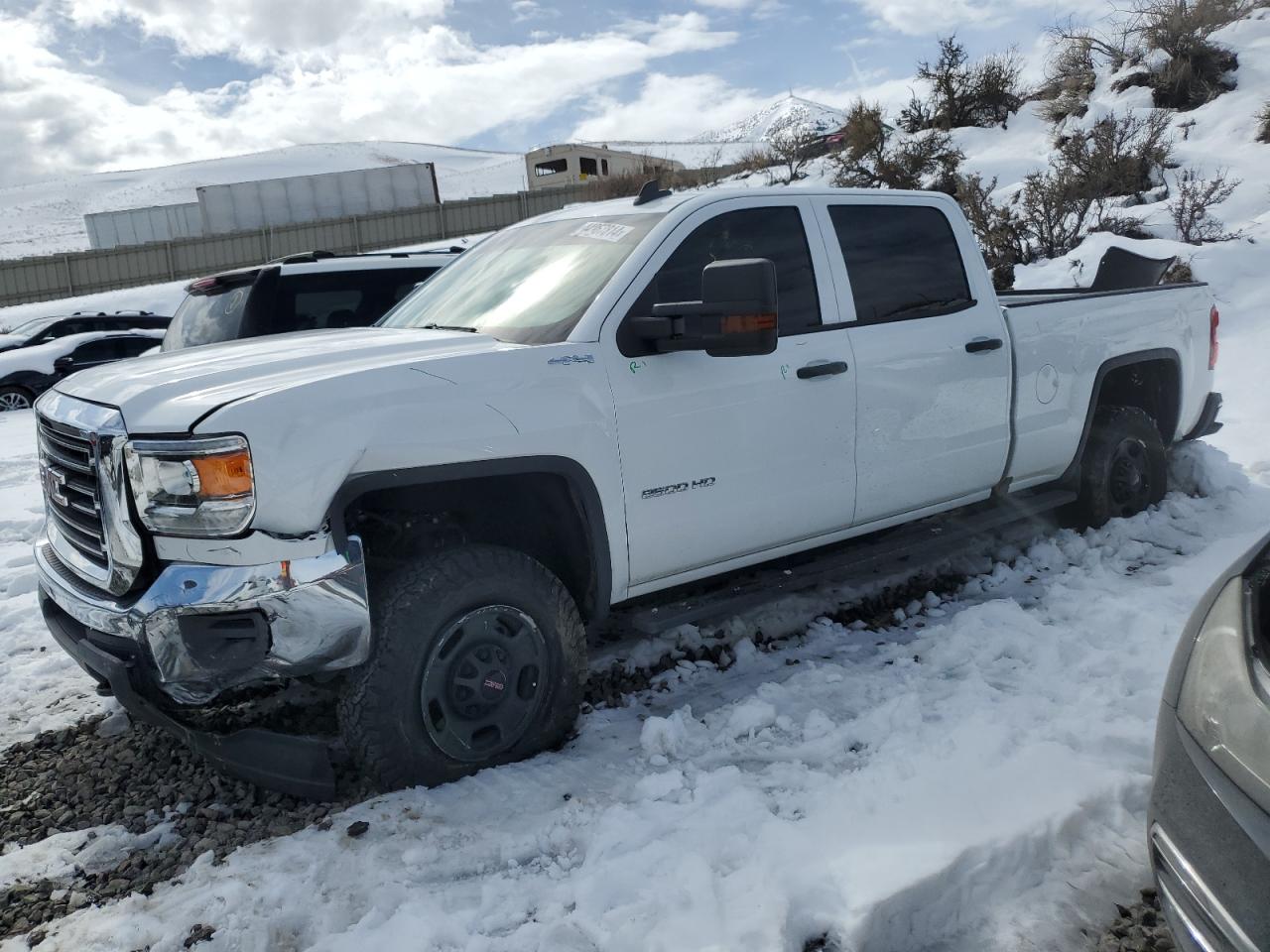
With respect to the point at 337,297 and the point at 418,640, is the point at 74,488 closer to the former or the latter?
the point at 418,640

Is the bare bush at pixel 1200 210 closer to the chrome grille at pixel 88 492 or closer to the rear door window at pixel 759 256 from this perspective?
the rear door window at pixel 759 256

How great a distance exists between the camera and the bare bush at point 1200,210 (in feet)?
38.6

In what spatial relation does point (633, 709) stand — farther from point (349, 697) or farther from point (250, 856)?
point (250, 856)

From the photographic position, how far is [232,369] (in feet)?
9.88

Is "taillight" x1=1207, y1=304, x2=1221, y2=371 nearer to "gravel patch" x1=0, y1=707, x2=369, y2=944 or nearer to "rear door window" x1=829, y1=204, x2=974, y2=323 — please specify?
"rear door window" x1=829, y1=204, x2=974, y2=323

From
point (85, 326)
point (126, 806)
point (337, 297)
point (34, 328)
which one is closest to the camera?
point (126, 806)

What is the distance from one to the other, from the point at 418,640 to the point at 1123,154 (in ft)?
49.1

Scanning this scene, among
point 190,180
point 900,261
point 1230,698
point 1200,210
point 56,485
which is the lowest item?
point 1230,698

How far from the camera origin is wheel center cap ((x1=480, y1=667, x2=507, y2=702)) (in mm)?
3104

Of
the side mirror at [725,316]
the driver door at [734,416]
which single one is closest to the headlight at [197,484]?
the driver door at [734,416]

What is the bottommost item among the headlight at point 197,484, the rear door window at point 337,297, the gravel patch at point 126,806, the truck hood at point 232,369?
the gravel patch at point 126,806

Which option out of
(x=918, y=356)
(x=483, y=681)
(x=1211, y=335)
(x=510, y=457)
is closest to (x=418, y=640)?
(x=483, y=681)

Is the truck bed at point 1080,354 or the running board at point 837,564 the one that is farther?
the truck bed at point 1080,354

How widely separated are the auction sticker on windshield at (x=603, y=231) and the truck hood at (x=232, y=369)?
2.27 ft
